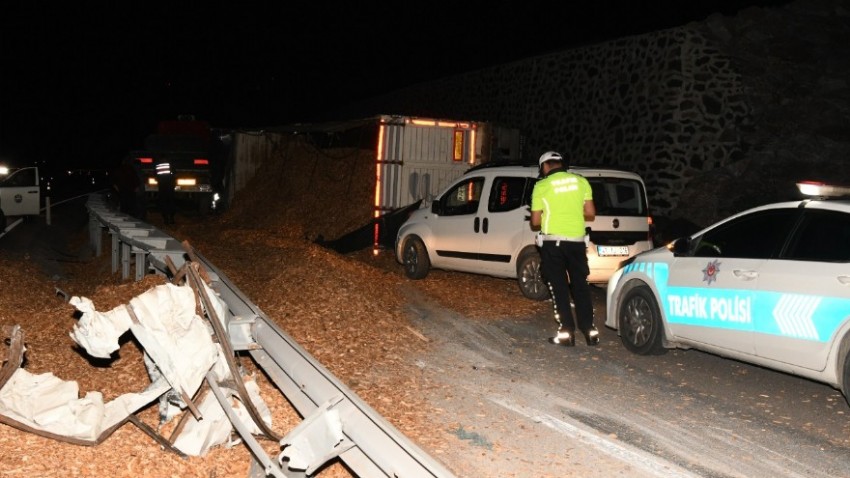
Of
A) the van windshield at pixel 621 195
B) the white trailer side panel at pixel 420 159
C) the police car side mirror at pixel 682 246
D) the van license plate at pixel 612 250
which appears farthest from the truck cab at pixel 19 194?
the police car side mirror at pixel 682 246

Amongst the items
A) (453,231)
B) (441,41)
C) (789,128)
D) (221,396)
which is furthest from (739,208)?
(441,41)

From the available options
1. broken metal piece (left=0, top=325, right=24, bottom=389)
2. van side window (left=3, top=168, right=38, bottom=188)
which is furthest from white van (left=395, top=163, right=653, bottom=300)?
van side window (left=3, top=168, right=38, bottom=188)

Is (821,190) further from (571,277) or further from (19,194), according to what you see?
(19,194)

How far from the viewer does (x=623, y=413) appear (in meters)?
6.25

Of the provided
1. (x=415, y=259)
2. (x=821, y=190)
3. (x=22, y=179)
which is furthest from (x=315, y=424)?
(x=22, y=179)

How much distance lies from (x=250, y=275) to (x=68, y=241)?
379 inches

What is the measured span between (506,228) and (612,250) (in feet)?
5.24

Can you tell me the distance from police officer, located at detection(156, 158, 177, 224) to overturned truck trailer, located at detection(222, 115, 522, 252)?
5.66 m

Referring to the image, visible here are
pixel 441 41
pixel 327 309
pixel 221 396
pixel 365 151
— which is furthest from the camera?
pixel 441 41

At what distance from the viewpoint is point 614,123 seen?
15961 mm

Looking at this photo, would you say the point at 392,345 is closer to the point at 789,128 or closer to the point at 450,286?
the point at 450,286

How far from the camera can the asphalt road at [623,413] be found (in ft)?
17.0

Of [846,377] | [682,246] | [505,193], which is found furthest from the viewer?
[505,193]

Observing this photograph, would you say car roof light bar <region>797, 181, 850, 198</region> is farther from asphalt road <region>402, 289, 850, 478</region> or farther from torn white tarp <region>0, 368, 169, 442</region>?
torn white tarp <region>0, 368, 169, 442</region>
